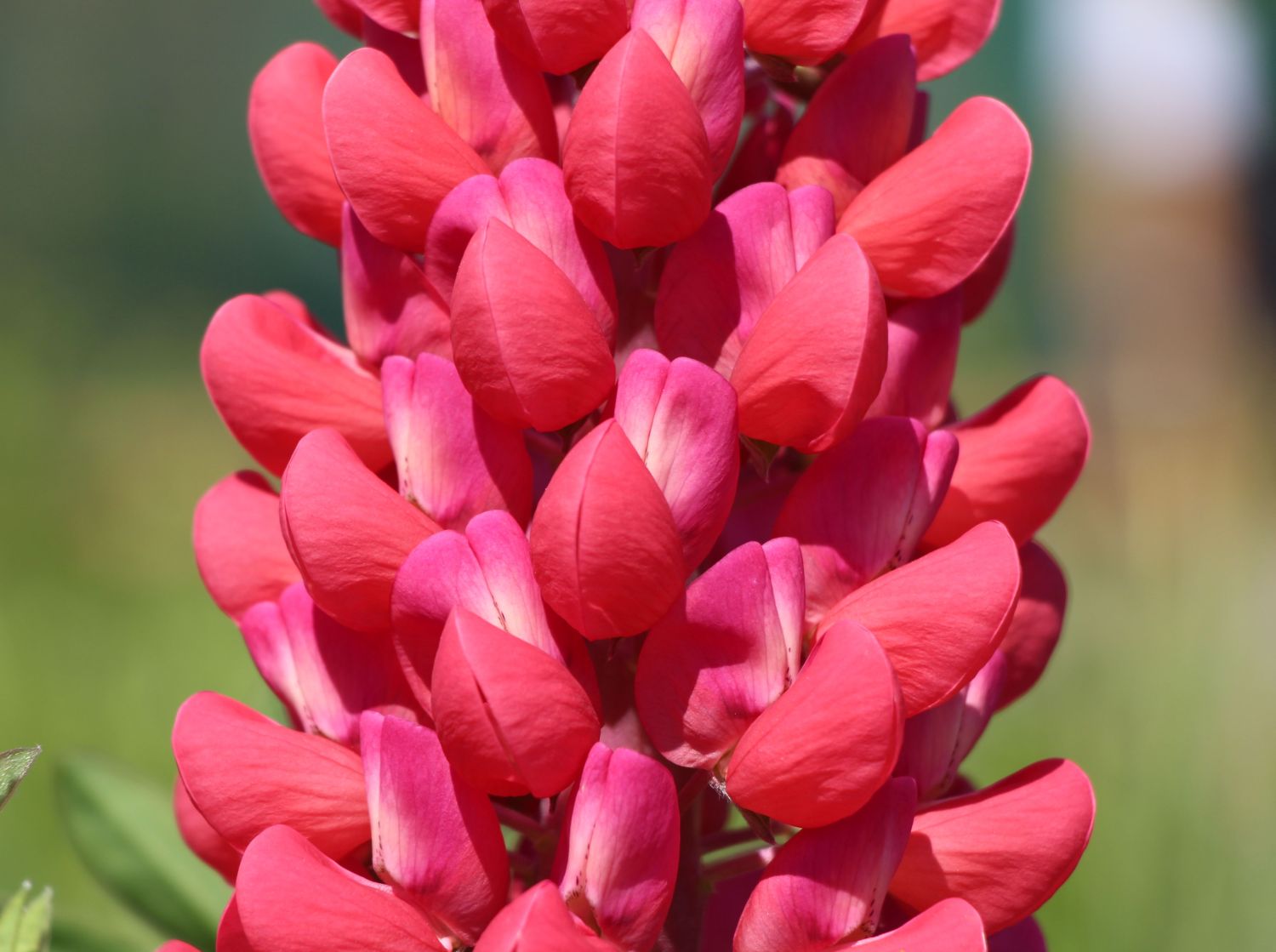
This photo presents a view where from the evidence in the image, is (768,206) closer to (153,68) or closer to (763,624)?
(763,624)

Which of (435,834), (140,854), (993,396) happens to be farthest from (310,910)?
(993,396)

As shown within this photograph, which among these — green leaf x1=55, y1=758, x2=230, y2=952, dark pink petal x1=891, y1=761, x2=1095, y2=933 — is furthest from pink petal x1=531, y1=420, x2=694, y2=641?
green leaf x1=55, y1=758, x2=230, y2=952

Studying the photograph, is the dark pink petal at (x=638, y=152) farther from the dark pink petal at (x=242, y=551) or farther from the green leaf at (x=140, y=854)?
the green leaf at (x=140, y=854)

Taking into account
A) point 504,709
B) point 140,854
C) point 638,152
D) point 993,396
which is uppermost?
point 638,152

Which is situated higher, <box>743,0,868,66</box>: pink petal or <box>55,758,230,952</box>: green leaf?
<box>743,0,868,66</box>: pink petal

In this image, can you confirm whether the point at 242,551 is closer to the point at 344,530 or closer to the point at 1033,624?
the point at 344,530

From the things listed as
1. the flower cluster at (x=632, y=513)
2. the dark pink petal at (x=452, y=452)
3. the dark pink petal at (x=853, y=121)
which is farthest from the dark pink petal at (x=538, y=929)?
the dark pink petal at (x=853, y=121)

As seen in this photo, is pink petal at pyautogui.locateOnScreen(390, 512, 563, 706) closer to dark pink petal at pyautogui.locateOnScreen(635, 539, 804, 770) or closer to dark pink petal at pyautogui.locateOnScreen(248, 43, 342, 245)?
dark pink petal at pyautogui.locateOnScreen(635, 539, 804, 770)
